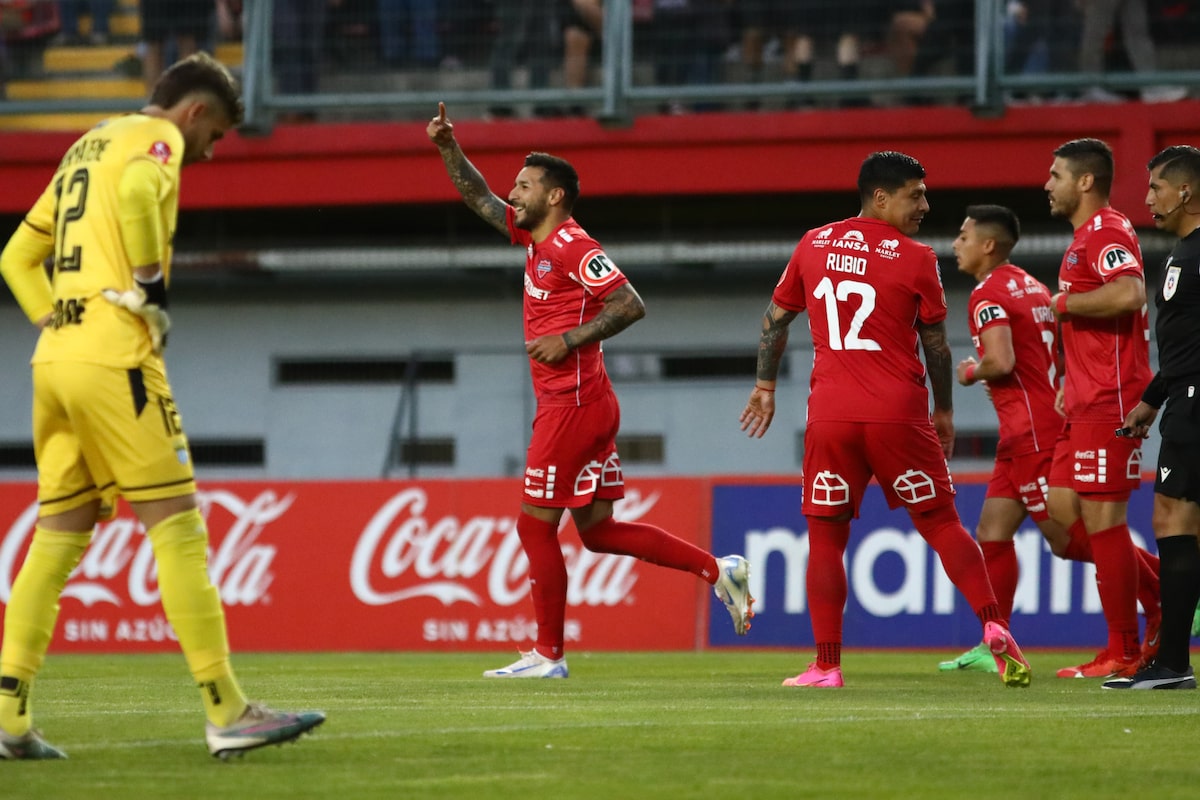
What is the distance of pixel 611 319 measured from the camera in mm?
8453

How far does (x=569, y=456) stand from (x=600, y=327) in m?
0.67

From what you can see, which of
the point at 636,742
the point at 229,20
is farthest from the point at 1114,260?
the point at 229,20

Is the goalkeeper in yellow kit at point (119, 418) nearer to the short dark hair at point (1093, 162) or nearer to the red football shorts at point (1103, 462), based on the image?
the red football shorts at point (1103, 462)

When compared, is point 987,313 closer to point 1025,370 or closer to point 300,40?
point 1025,370

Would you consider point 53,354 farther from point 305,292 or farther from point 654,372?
point 305,292

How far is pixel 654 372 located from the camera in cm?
1723

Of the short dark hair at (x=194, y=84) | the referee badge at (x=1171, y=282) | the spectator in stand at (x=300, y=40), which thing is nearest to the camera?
the short dark hair at (x=194, y=84)

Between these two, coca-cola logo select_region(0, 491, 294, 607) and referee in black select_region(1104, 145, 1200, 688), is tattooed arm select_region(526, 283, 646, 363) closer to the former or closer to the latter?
referee in black select_region(1104, 145, 1200, 688)

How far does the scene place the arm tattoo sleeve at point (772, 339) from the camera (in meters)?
8.13

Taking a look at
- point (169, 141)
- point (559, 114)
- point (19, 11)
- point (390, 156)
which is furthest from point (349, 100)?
point (169, 141)

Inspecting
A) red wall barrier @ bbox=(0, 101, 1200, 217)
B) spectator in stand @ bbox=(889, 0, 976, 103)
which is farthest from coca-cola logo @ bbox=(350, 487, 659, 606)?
spectator in stand @ bbox=(889, 0, 976, 103)

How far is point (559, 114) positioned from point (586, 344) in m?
10.4

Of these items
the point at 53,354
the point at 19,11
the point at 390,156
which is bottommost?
the point at 53,354

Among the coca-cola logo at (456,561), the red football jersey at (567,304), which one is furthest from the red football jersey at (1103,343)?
the coca-cola logo at (456,561)
